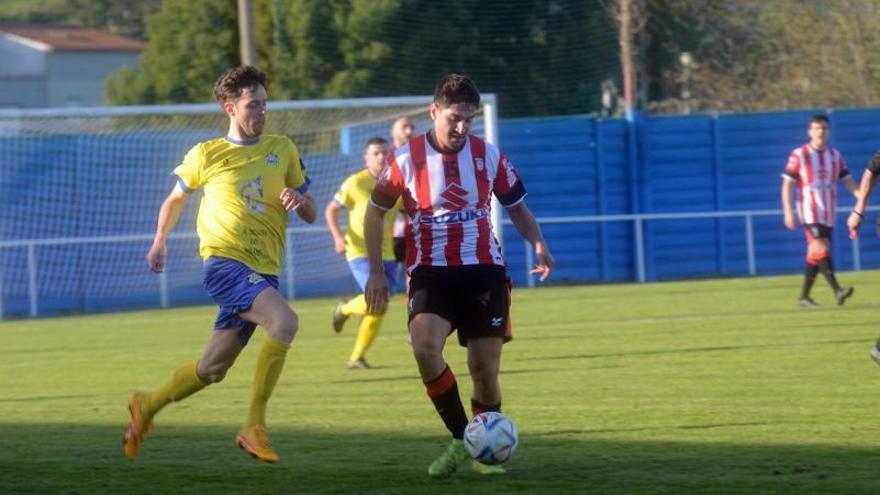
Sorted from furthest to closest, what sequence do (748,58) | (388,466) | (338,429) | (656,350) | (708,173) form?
1. (748,58)
2. (708,173)
3. (656,350)
4. (338,429)
5. (388,466)

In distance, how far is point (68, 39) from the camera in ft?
218

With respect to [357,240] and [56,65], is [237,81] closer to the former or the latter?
[357,240]

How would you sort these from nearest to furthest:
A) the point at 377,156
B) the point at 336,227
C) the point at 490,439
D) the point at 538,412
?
1. the point at 490,439
2. the point at 538,412
3. the point at 377,156
4. the point at 336,227

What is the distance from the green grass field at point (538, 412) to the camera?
707 cm

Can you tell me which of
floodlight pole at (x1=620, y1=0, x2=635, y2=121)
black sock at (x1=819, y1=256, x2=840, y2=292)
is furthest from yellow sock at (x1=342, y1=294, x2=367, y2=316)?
floodlight pole at (x1=620, y1=0, x2=635, y2=121)

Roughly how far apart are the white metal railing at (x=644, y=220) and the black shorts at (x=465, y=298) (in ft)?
59.3

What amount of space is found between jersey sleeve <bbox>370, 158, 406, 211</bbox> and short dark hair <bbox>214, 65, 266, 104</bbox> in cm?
100

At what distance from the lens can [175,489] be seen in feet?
22.8

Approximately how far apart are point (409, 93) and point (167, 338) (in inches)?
527

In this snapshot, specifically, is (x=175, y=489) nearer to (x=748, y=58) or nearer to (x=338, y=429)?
(x=338, y=429)

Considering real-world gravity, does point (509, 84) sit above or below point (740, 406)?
above

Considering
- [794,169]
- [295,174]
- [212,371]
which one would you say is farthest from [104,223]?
[212,371]

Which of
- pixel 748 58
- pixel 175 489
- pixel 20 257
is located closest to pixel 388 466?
pixel 175 489

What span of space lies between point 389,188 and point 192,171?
4.50 feet
